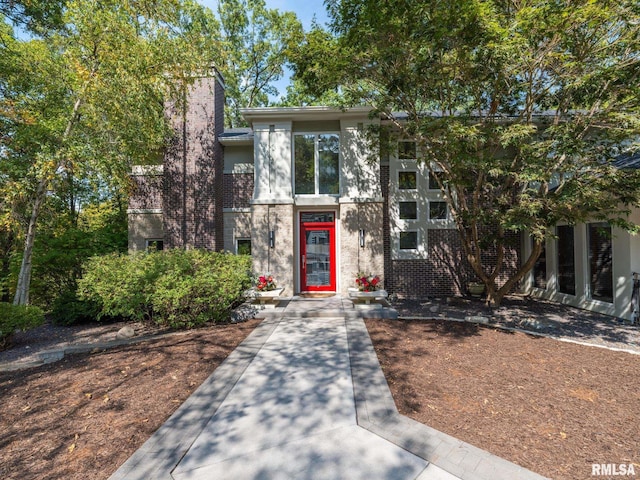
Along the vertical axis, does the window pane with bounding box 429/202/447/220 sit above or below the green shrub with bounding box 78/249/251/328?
above

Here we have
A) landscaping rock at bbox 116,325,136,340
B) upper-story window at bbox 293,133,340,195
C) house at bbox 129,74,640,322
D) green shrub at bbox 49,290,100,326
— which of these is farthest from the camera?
upper-story window at bbox 293,133,340,195

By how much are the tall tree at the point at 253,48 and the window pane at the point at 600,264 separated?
17.9 meters

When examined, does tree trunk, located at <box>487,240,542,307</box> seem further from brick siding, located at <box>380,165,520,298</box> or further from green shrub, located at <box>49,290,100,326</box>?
green shrub, located at <box>49,290,100,326</box>

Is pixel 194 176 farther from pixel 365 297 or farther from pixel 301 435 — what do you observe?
pixel 301 435

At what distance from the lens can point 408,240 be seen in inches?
442

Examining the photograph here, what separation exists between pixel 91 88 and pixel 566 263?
47.2 ft

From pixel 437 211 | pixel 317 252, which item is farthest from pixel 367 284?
pixel 437 211

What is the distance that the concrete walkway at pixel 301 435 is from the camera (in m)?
2.60

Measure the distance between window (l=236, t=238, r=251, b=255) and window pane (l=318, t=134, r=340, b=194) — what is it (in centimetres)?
346

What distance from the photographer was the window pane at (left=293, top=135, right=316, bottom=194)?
33.6 feet

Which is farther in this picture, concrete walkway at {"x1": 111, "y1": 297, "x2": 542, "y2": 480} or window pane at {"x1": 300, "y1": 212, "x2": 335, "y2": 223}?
window pane at {"x1": 300, "y1": 212, "x2": 335, "y2": 223}

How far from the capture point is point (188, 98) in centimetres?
1102

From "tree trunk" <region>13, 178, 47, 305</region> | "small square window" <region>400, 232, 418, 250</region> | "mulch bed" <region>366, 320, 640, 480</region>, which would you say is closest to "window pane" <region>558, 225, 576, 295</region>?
"small square window" <region>400, 232, 418, 250</region>

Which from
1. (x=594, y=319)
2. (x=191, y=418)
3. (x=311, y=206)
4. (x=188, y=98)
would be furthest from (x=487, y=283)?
(x=188, y=98)
